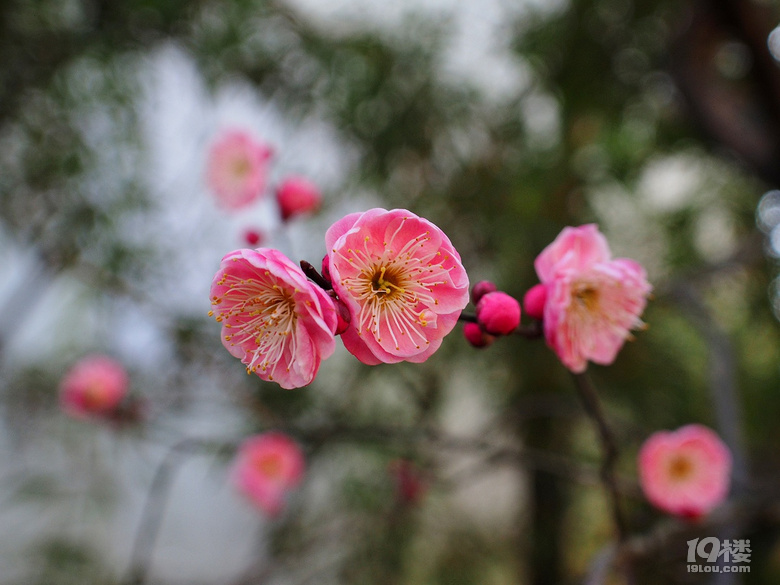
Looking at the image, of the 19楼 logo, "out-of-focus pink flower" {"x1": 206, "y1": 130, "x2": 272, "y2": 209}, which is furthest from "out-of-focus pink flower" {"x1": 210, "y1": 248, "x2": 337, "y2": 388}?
the 19楼 logo

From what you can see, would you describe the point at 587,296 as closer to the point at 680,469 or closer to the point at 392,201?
the point at 680,469

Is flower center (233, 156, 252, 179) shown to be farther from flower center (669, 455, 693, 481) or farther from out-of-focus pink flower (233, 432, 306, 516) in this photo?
flower center (669, 455, 693, 481)

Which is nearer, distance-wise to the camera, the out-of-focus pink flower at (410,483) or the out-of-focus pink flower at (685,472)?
the out-of-focus pink flower at (685,472)

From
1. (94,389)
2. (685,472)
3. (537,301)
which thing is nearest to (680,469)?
(685,472)

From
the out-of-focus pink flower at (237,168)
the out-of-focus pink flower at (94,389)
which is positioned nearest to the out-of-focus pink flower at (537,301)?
the out-of-focus pink flower at (237,168)

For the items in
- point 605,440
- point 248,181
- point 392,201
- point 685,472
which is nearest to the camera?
point 605,440

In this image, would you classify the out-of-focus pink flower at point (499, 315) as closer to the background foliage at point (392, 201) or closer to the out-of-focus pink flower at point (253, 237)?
the out-of-focus pink flower at point (253, 237)

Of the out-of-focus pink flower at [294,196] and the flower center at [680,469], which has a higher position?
the out-of-focus pink flower at [294,196]
